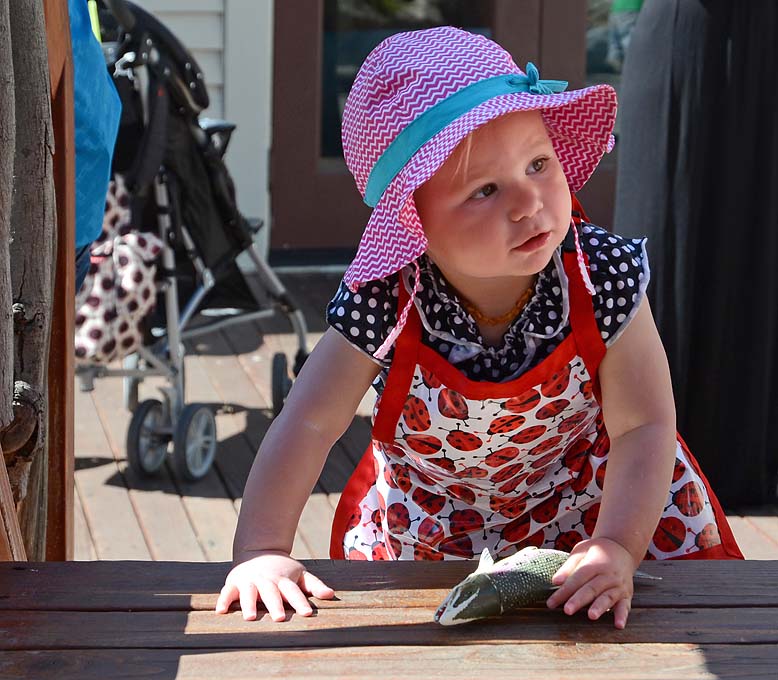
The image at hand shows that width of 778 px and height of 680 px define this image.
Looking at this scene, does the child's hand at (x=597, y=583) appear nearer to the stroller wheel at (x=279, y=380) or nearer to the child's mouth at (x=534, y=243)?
the child's mouth at (x=534, y=243)

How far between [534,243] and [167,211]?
2677 mm

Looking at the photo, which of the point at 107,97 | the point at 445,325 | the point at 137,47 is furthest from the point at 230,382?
the point at 445,325

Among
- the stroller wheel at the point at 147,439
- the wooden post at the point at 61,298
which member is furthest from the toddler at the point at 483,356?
the stroller wheel at the point at 147,439

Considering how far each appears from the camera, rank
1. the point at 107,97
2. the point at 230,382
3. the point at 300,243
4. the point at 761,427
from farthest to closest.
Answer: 1. the point at 300,243
2. the point at 230,382
3. the point at 761,427
4. the point at 107,97

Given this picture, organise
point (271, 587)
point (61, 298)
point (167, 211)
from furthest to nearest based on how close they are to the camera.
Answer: point (167, 211)
point (61, 298)
point (271, 587)

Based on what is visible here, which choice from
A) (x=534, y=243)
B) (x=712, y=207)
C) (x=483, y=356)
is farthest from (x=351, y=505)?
(x=712, y=207)

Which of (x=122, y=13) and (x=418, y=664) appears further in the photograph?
(x=122, y=13)

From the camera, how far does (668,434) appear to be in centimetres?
191

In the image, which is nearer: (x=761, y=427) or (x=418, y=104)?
(x=418, y=104)

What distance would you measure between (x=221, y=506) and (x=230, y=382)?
1296mm

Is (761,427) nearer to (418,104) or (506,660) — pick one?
(418,104)

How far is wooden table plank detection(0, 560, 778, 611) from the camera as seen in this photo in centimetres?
159

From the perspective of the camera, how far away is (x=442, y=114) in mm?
1805

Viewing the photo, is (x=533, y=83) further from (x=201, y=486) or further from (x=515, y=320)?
(x=201, y=486)
